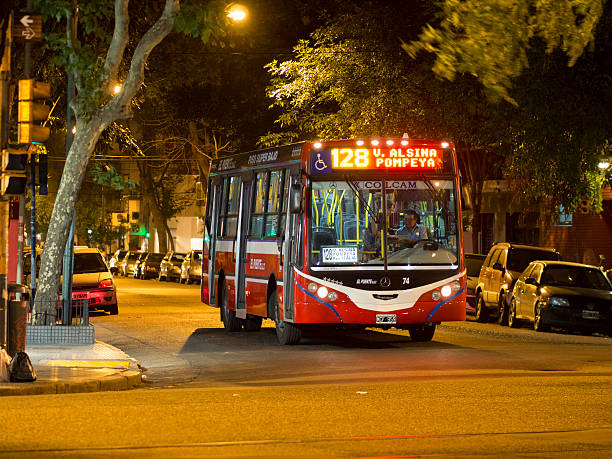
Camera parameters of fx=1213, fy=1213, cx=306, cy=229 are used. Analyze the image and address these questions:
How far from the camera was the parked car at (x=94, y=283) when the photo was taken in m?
30.3

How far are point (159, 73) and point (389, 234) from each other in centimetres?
1742

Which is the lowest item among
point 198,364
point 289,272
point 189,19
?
point 198,364

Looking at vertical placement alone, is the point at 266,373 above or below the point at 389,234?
below

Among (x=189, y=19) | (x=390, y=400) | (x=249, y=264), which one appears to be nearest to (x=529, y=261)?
(x=249, y=264)

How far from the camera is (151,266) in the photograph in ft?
205

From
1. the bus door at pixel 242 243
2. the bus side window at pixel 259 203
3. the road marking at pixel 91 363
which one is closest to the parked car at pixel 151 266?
the bus door at pixel 242 243

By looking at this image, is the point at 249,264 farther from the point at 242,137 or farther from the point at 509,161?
the point at 242,137

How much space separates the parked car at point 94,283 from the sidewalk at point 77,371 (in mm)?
10645

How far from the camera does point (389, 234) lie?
19688 millimetres

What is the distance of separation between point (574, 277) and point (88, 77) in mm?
11739

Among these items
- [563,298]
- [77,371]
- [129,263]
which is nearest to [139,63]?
[77,371]

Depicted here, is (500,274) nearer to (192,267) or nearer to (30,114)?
(30,114)

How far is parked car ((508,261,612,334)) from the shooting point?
24531 mm

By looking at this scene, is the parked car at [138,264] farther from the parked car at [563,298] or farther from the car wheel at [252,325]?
the parked car at [563,298]
